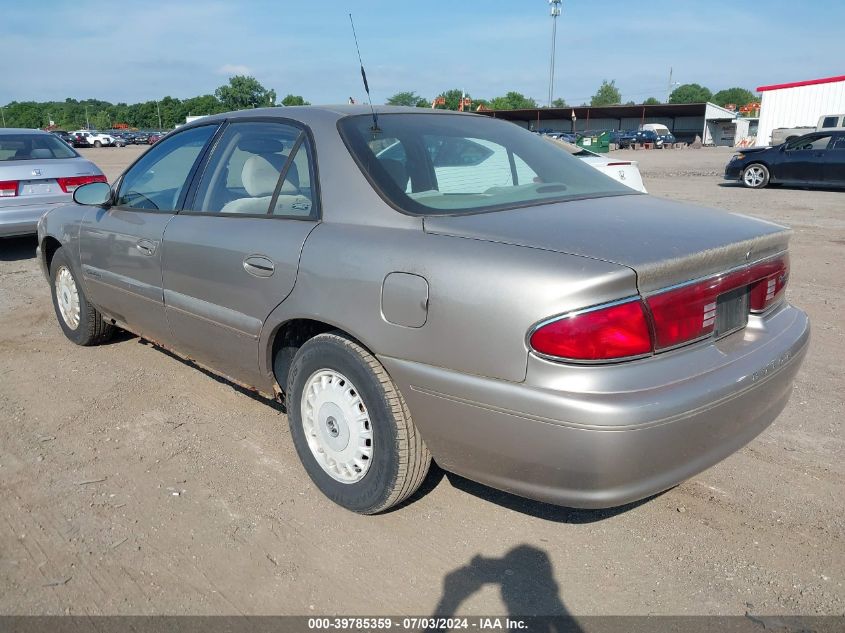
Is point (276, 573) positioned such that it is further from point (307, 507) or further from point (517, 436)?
point (517, 436)

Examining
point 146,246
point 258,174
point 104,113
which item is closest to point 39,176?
point 146,246

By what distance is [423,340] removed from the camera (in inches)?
91.7

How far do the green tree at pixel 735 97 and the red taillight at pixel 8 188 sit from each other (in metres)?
146

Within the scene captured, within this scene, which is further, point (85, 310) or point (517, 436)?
point (85, 310)

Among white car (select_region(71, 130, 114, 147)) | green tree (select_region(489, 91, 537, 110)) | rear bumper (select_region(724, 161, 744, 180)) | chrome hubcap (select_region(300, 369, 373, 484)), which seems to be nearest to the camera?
chrome hubcap (select_region(300, 369, 373, 484))

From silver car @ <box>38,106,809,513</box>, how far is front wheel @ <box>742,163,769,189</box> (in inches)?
595

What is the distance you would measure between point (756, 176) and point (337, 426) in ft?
54.8

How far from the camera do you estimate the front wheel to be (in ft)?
54.0

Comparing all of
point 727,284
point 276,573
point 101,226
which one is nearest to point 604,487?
point 727,284

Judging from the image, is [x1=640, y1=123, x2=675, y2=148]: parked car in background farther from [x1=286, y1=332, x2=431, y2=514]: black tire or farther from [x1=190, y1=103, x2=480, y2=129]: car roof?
[x1=286, y1=332, x2=431, y2=514]: black tire

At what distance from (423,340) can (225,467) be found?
1.47m

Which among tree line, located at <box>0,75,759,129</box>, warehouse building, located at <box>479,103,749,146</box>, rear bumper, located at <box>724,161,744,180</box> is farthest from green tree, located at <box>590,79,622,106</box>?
rear bumper, located at <box>724,161,744,180</box>

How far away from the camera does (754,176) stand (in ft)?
54.7

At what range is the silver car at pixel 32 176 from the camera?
310 inches
